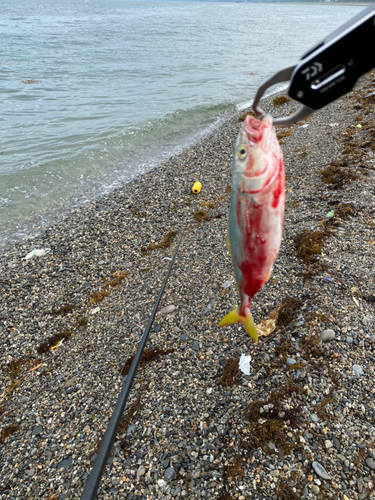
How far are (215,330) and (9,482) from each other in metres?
2.90

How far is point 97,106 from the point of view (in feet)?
56.5

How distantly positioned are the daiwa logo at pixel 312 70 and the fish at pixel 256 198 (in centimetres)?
23

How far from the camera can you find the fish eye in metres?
1.56

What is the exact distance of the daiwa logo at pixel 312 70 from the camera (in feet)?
4.45

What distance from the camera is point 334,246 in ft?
16.9

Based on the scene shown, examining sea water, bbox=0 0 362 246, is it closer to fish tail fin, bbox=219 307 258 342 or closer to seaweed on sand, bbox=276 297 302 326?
seaweed on sand, bbox=276 297 302 326

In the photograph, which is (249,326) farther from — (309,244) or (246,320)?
(309,244)

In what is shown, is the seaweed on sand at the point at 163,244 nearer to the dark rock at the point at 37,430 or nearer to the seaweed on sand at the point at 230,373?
the seaweed on sand at the point at 230,373

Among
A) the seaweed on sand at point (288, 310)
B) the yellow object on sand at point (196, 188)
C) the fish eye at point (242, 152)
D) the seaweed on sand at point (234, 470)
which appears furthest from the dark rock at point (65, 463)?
the yellow object on sand at point (196, 188)

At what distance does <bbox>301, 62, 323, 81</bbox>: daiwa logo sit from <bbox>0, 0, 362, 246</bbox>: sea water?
8236 millimetres

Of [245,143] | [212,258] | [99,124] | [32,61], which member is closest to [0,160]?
[99,124]

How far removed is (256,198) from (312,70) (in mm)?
615

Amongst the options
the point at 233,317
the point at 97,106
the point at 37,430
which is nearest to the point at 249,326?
the point at 233,317

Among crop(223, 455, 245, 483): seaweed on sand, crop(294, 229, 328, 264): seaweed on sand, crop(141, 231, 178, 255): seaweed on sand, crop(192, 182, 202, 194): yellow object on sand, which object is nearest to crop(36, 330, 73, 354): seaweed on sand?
crop(141, 231, 178, 255): seaweed on sand
